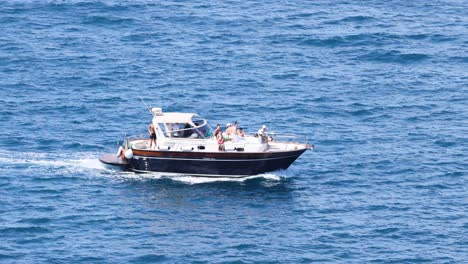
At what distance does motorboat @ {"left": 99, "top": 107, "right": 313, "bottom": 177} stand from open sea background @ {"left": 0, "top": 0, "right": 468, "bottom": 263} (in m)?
0.99

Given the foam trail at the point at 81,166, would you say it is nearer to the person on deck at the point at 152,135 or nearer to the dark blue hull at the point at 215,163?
the dark blue hull at the point at 215,163

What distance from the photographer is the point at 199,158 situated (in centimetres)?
9169

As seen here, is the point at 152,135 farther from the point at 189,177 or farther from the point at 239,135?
the point at 239,135

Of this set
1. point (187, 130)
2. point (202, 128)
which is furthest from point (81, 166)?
point (202, 128)

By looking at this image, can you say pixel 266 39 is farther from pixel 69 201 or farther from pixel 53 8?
pixel 69 201

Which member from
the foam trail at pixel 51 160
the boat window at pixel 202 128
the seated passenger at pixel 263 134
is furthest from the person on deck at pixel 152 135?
the seated passenger at pixel 263 134

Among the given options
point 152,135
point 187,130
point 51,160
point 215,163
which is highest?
point 187,130

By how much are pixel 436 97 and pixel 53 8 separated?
44426 millimetres

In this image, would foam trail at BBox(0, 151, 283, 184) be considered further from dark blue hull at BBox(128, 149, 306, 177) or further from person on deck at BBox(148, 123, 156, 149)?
person on deck at BBox(148, 123, 156, 149)

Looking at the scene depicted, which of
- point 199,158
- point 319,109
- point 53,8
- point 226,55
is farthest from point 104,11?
point 199,158

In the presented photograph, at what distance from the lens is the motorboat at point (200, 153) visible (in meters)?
91.4

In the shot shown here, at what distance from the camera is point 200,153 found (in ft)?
300

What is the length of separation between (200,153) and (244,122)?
12196 mm

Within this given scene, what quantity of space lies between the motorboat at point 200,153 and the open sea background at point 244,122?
0.99m
